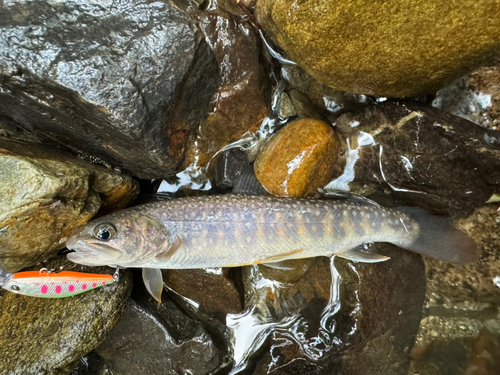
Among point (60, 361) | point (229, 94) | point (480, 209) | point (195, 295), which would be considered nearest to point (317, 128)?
point (229, 94)

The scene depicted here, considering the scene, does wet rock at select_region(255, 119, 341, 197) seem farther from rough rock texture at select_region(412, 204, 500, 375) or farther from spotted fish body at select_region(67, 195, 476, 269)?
rough rock texture at select_region(412, 204, 500, 375)

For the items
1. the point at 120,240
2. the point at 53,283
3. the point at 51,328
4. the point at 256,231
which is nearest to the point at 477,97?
the point at 256,231

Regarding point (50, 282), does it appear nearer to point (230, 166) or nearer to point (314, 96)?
point (230, 166)

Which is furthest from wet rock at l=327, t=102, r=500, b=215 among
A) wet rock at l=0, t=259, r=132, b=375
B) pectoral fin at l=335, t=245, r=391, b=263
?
wet rock at l=0, t=259, r=132, b=375

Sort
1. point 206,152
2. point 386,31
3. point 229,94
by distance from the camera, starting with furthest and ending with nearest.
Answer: point 206,152 < point 229,94 < point 386,31

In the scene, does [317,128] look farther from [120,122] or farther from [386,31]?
A: [120,122]

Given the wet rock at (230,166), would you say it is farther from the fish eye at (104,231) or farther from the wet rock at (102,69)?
the fish eye at (104,231)
